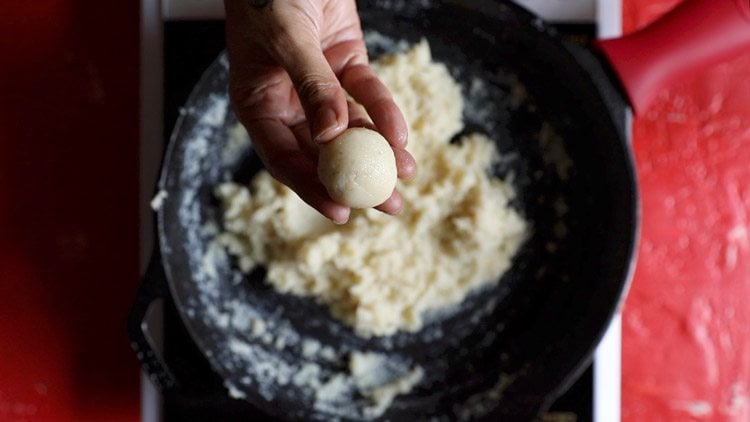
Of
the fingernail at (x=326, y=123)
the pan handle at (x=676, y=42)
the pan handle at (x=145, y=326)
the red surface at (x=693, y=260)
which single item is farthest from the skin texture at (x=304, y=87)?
the red surface at (x=693, y=260)

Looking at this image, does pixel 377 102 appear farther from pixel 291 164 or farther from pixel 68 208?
pixel 68 208

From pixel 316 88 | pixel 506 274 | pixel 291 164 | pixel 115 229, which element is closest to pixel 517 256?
pixel 506 274

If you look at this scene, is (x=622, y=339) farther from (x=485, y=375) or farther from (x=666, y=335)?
(x=485, y=375)

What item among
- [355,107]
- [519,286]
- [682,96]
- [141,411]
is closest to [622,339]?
[519,286]

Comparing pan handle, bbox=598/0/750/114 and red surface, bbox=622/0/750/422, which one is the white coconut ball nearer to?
pan handle, bbox=598/0/750/114

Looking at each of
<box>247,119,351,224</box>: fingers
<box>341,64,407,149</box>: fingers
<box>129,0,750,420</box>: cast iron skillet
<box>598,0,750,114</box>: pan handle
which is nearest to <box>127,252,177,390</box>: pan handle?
<box>129,0,750,420</box>: cast iron skillet

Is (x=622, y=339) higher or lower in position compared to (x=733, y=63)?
lower

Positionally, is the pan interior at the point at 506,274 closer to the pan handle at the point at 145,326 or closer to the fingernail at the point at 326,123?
the pan handle at the point at 145,326
